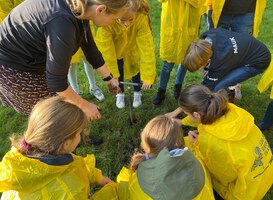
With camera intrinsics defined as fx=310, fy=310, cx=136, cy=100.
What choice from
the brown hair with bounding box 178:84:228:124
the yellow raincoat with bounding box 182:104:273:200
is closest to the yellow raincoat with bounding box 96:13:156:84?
the brown hair with bounding box 178:84:228:124

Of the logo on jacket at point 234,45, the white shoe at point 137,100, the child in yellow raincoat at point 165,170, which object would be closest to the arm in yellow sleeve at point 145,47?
the white shoe at point 137,100

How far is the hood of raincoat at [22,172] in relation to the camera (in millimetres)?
1657

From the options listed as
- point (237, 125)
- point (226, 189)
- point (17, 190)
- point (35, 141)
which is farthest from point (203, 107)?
point (17, 190)

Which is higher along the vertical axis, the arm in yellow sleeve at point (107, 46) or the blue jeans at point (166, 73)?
the arm in yellow sleeve at point (107, 46)

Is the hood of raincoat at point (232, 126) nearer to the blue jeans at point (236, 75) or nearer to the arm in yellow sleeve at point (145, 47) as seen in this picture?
the blue jeans at point (236, 75)

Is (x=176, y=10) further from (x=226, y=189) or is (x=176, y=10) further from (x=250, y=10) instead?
(x=226, y=189)

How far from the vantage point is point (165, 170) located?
1.66 meters

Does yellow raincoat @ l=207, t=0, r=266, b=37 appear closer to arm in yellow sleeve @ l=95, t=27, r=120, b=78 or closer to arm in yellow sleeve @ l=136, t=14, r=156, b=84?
arm in yellow sleeve @ l=136, t=14, r=156, b=84

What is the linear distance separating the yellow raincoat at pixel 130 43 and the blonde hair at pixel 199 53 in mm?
468

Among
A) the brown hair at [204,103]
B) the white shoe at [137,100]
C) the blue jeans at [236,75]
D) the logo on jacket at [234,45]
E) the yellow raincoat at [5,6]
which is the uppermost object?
the yellow raincoat at [5,6]

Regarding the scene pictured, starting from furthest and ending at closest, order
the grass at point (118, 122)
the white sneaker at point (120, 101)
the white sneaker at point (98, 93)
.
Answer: the white sneaker at point (98, 93) → the white sneaker at point (120, 101) → the grass at point (118, 122)

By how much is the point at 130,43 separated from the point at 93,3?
4.78 feet

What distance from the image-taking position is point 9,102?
2604mm

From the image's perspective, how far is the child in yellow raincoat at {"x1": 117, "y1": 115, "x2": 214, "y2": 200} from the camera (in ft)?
5.50
